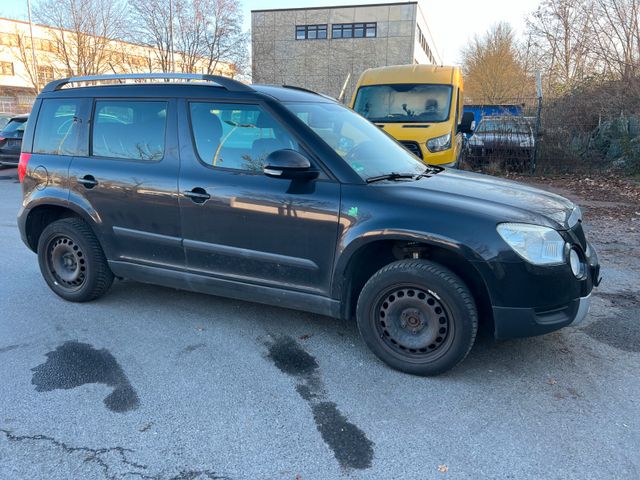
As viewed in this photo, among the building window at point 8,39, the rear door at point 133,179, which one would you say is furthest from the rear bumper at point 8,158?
the building window at point 8,39

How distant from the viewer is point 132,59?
3025cm

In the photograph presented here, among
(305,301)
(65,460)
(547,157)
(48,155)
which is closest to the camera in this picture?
(65,460)

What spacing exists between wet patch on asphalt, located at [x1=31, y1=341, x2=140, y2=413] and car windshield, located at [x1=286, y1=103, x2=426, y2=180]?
2031 mm

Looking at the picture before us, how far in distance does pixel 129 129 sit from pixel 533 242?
315 centimetres

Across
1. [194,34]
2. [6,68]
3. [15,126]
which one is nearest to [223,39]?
[194,34]

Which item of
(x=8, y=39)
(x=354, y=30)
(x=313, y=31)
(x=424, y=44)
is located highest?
(x=424, y=44)

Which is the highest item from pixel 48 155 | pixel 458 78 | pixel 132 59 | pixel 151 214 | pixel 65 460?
pixel 132 59

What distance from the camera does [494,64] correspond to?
3778 cm

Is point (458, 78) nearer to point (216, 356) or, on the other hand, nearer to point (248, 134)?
point (248, 134)

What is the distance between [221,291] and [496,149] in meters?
11.6

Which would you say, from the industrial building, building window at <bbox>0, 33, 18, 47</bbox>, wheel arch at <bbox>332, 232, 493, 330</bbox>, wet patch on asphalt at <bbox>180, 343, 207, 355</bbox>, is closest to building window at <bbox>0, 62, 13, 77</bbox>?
building window at <bbox>0, 33, 18, 47</bbox>

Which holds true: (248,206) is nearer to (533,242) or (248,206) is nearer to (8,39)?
(533,242)

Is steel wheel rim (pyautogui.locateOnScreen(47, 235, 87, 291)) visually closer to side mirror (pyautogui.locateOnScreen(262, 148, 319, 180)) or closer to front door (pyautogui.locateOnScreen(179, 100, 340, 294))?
front door (pyautogui.locateOnScreen(179, 100, 340, 294))

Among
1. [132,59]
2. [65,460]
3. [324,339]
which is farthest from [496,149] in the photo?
[132,59]
